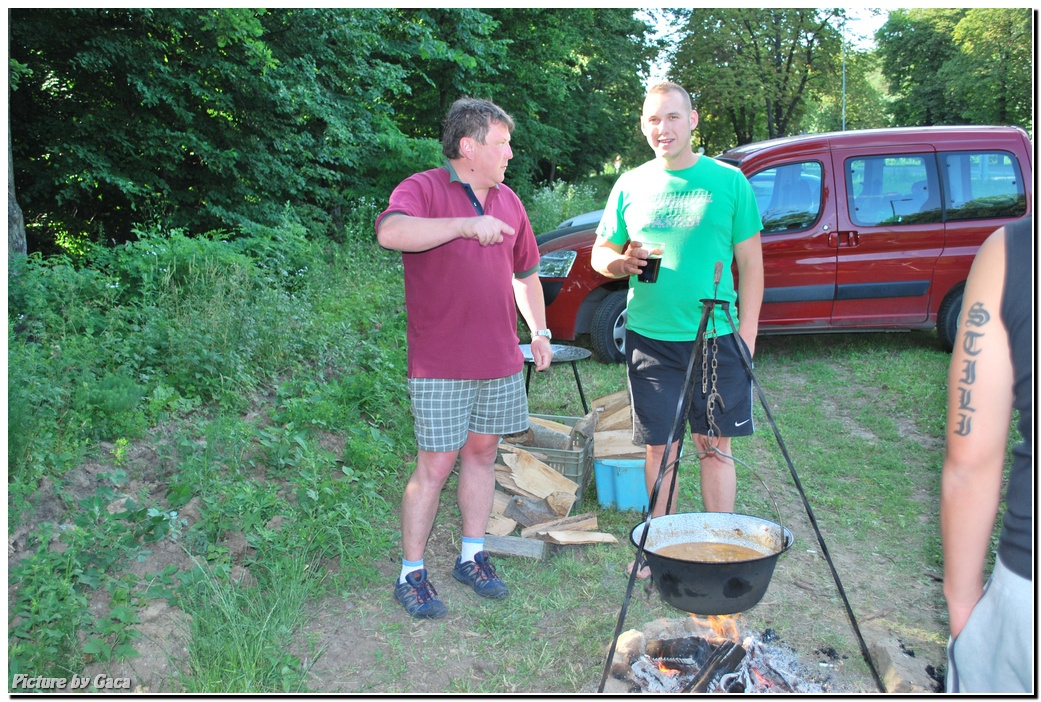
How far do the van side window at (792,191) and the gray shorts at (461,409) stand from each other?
4521mm

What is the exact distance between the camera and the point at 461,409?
3.62m

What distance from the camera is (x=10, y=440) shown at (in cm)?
398

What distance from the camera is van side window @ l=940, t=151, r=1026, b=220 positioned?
7.61 meters

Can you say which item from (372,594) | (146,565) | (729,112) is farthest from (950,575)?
(729,112)

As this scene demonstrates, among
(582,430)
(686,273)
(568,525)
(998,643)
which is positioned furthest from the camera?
(582,430)

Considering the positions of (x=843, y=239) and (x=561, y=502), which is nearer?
(x=561, y=502)

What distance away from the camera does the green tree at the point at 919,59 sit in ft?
125

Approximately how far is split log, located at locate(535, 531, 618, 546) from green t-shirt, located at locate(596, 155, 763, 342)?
4.16 ft

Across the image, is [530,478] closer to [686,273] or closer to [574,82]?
[686,273]

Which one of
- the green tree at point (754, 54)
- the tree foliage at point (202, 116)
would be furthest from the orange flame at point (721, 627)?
the green tree at point (754, 54)

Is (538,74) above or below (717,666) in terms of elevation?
above

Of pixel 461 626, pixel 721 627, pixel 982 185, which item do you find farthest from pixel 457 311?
pixel 982 185

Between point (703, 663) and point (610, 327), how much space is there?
4.69 meters

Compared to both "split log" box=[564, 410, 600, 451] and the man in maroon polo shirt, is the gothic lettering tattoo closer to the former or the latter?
the man in maroon polo shirt
